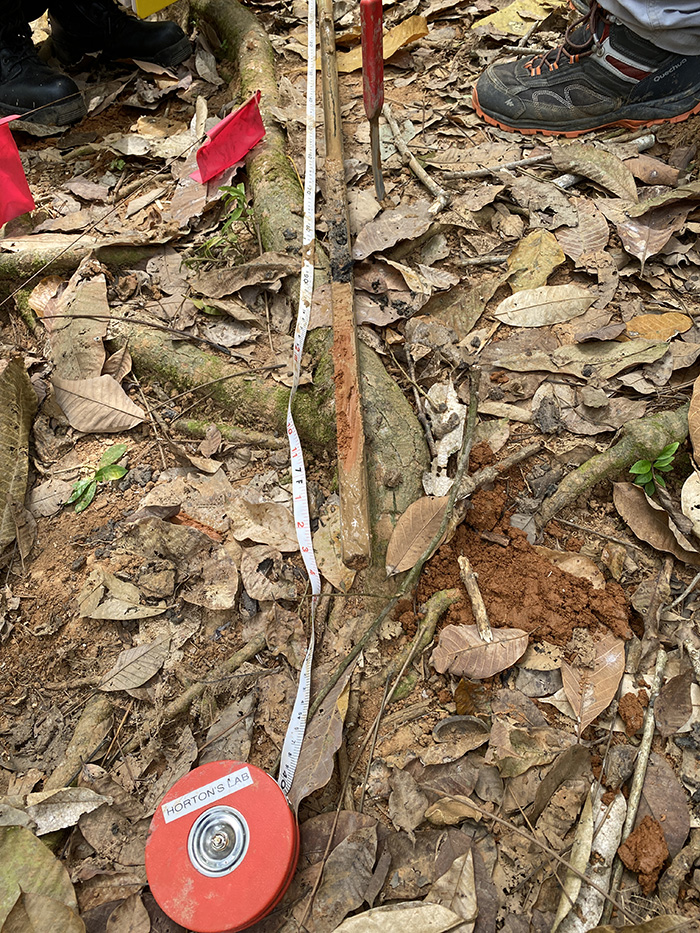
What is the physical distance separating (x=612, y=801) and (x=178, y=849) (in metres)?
0.98

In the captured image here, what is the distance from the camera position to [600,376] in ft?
7.13

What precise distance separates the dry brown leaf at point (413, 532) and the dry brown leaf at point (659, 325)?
966mm

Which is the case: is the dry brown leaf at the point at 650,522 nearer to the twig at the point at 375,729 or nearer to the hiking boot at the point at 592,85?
the twig at the point at 375,729

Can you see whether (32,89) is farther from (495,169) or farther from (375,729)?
(375,729)

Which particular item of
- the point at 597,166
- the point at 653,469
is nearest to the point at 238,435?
the point at 653,469

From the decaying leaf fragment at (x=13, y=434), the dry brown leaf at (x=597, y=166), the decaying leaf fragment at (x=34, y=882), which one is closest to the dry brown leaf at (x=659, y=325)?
the dry brown leaf at (x=597, y=166)

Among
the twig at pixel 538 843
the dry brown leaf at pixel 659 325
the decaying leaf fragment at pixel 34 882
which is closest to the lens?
the twig at pixel 538 843

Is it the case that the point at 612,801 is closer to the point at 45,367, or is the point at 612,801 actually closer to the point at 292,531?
the point at 292,531

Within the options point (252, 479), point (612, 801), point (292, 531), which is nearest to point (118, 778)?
point (292, 531)

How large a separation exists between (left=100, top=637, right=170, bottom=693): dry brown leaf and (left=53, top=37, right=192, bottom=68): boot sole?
11.6 feet

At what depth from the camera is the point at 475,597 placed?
179cm

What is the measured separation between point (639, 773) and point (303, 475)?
1.22m

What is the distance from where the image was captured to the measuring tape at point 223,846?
1.41 m

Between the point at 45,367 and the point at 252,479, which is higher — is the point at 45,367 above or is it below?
above
